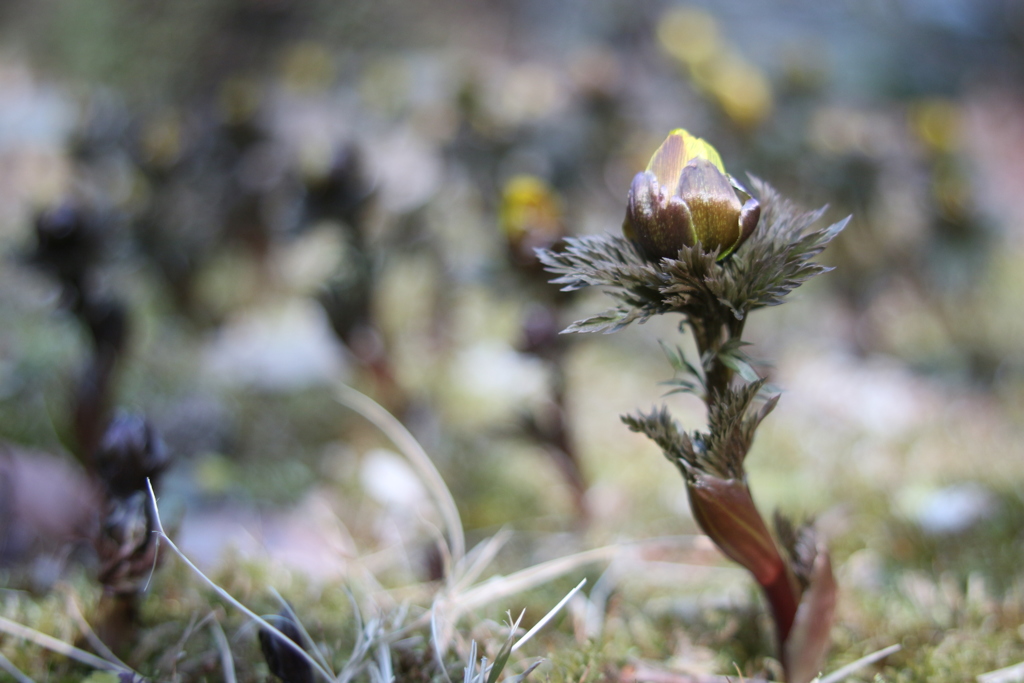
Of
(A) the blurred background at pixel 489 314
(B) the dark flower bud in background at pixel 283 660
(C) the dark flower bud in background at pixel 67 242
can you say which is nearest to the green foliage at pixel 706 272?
(A) the blurred background at pixel 489 314

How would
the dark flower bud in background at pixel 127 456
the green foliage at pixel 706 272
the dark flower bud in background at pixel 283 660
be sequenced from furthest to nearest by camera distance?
Result: the dark flower bud in background at pixel 127 456 < the dark flower bud in background at pixel 283 660 < the green foliage at pixel 706 272

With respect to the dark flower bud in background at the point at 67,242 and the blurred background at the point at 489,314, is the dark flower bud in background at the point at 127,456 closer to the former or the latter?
the blurred background at the point at 489,314

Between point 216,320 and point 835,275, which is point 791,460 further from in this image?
point 216,320

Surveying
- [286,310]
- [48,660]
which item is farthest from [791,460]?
[286,310]

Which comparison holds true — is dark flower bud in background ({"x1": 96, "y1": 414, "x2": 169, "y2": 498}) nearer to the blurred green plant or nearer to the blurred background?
the blurred background

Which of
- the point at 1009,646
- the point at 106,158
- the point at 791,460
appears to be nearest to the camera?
the point at 1009,646

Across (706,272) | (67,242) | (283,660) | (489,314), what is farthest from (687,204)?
(489,314)
